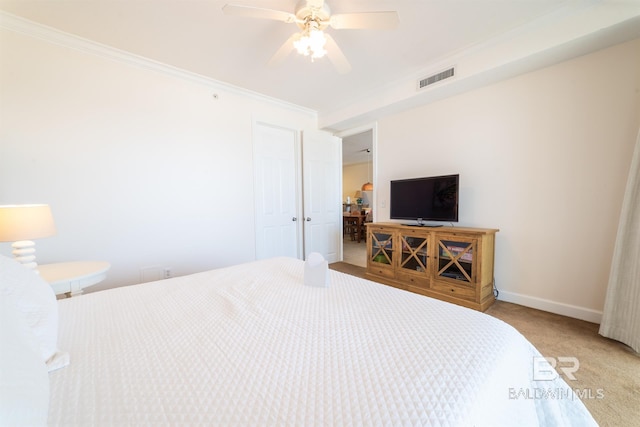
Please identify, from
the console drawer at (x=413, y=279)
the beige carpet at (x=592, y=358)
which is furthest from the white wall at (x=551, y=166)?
the console drawer at (x=413, y=279)

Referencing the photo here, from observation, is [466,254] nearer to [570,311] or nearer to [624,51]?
[570,311]

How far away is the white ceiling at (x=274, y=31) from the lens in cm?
179

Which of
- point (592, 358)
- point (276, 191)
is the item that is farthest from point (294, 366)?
point (276, 191)

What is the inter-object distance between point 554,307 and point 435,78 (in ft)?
8.40

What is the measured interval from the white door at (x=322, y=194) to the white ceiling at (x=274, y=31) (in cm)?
116

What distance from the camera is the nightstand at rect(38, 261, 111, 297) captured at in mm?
1541

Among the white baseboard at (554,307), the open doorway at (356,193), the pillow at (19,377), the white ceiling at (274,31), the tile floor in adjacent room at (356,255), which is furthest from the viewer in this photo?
the open doorway at (356,193)

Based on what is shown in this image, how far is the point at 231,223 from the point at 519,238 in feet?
10.7

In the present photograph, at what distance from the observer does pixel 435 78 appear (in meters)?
2.60

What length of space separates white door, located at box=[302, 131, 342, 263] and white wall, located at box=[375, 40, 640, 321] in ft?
5.62

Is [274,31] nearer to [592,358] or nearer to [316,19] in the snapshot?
[316,19]

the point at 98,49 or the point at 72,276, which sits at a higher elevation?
the point at 98,49

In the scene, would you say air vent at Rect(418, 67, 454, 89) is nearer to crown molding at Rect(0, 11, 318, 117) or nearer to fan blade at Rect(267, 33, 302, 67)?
fan blade at Rect(267, 33, 302, 67)

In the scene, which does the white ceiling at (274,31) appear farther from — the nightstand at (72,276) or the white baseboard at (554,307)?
the white baseboard at (554,307)
